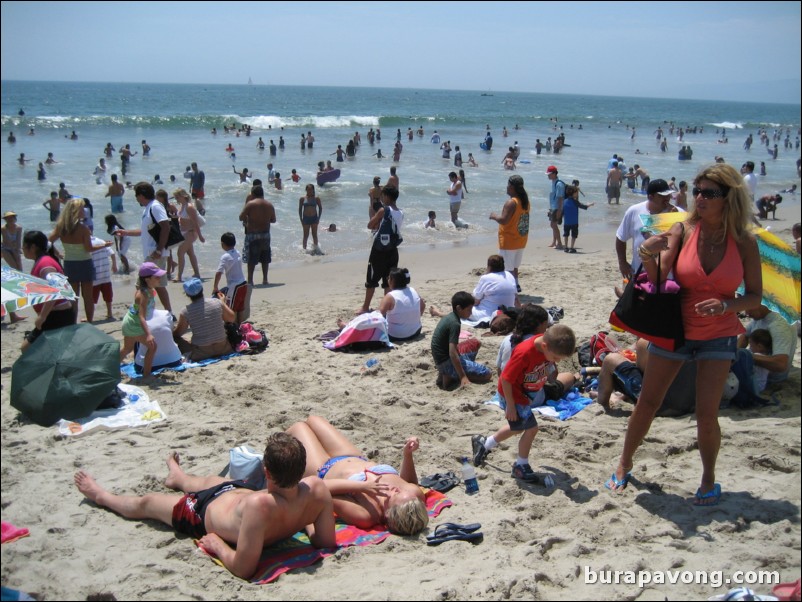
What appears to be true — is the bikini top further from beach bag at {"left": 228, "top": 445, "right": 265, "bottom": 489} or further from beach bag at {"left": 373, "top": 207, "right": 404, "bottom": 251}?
beach bag at {"left": 373, "top": 207, "right": 404, "bottom": 251}

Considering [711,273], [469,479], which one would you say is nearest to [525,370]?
[469,479]

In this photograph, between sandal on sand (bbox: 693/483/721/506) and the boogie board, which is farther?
the boogie board

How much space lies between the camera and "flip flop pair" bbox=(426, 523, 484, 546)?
3.55 meters

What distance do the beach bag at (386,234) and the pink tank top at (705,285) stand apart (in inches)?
184


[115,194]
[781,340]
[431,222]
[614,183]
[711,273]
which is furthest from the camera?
[614,183]

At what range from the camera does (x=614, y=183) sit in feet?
61.8

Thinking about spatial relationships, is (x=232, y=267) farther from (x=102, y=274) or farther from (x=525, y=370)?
(x=525, y=370)

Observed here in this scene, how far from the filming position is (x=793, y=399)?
4.91 meters

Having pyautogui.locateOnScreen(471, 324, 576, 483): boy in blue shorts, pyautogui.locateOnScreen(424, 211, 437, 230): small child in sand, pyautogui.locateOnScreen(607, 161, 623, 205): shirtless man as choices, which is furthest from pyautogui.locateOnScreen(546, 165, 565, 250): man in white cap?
pyautogui.locateOnScreen(471, 324, 576, 483): boy in blue shorts

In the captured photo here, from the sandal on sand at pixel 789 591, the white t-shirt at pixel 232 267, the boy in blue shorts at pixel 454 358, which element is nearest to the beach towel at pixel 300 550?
the sandal on sand at pixel 789 591

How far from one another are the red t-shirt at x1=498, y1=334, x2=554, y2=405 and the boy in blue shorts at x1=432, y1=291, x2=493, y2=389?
162cm

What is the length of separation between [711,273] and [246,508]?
2653 millimetres

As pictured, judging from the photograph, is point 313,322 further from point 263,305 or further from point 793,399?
point 793,399

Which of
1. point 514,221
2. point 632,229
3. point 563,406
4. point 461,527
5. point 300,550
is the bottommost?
point 300,550
